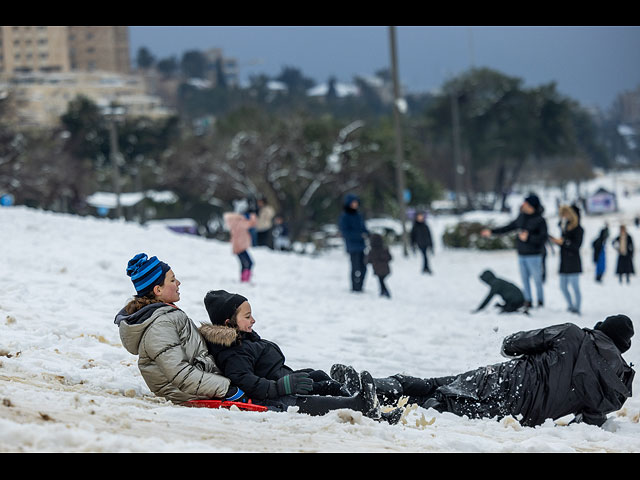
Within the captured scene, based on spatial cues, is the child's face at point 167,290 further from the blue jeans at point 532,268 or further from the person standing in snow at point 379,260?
the person standing in snow at point 379,260

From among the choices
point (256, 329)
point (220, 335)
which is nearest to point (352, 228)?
point (256, 329)

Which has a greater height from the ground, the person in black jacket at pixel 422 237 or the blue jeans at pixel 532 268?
the person in black jacket at pixel 422 237

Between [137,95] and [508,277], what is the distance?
144 meters

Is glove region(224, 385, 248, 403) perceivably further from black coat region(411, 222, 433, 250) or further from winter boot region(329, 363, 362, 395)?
black coat region(411, 222, 433, 250)

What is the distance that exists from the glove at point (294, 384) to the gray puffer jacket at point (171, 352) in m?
0.35

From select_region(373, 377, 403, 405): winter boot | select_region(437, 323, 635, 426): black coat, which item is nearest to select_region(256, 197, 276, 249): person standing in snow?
select_region(373, 377, 403, 405): winter boot

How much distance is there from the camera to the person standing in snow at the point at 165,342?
5371 mm

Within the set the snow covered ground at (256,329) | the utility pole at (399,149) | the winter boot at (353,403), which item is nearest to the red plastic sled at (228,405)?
the snow covered ground at (256,329)

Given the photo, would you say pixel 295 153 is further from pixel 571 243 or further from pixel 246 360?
pixel 246 360

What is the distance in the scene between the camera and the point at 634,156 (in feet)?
443

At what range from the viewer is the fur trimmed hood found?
5559mm

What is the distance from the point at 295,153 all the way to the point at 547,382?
32246 mm
